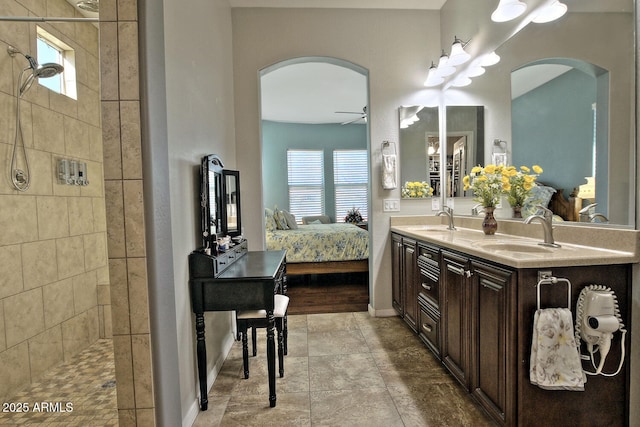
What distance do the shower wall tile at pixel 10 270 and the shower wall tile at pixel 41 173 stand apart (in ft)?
1.32

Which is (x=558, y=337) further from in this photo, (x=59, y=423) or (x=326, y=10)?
(x=326, y=10)

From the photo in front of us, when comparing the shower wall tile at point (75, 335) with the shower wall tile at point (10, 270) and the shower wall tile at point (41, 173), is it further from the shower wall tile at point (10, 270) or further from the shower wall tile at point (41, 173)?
the shower wall tile at point (41, 173)

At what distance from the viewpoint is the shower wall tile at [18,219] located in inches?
76.3

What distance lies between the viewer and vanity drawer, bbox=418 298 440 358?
2215 millimetres

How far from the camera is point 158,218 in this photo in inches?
55.0

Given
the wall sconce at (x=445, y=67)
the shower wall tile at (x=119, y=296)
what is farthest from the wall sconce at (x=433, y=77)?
the shower wall tile at (x=119, y=296)

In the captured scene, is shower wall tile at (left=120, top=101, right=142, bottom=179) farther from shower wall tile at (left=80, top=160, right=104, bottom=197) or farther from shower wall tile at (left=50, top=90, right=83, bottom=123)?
shower wall tile at (left=80, top=160, right=104, bottom=197)

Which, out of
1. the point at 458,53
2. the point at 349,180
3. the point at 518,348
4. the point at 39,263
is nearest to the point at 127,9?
the point at 39,263

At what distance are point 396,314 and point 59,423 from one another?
270 centimetres

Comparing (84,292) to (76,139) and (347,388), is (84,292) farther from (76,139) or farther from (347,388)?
(347,388)

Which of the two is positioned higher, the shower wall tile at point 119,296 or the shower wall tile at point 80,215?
the shower wall tile at point 80,215

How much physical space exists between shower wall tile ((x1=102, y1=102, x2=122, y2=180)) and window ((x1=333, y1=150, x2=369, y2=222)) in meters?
6.61

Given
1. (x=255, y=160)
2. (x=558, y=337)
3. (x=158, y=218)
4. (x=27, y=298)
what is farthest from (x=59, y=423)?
(x=558, y=337)

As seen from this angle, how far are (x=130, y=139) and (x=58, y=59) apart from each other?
195cm
